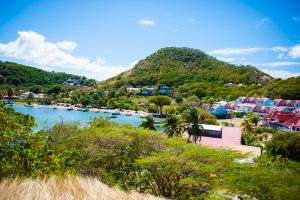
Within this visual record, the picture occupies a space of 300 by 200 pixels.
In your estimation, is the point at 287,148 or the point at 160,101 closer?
the point at 287,148

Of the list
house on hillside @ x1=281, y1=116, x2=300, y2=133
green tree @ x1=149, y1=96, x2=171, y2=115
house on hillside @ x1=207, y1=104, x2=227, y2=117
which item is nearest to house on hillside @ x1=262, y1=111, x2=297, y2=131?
house on hillside @ x1=281, y1=116, x2=300, y2=133

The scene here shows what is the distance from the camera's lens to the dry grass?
3.03 meters

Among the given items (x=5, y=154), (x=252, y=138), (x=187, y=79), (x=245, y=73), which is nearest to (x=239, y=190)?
(x=5, y=154)

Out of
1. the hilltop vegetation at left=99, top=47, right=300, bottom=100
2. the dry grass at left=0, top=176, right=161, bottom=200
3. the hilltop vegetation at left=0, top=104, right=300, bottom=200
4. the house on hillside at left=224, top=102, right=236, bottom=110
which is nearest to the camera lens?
the dry grass at left=0, top=176, right=161, bottom=200

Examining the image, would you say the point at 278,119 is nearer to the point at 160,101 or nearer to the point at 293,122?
the point at 293,122

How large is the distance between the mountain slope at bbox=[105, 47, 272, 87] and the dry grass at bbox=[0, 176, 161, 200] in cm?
8641

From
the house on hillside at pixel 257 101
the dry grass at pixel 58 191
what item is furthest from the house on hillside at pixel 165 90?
the dry grass at pixel 58 191

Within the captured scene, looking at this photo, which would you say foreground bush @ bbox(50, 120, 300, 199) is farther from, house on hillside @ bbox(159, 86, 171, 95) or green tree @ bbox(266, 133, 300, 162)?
house on hillside @ bbox(159, 86, 171, 95)

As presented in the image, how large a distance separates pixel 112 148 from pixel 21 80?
103 meters

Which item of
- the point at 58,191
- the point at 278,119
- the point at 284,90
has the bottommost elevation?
the point at 278,119

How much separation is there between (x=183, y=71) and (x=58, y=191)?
101124mm

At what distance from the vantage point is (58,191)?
10.7ft

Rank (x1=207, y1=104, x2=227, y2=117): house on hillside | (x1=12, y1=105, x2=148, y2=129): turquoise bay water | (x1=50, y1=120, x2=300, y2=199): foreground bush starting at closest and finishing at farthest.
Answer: (x1=50, y1=120, x2=300, y2=199): foreground bush, (x1=12, y1=105, x2=148, y2=129): turquoise bay water, (x1=207, y1=104, x2=227, y2=117): house on hillside

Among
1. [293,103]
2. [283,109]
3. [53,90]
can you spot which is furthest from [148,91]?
[283,109]
